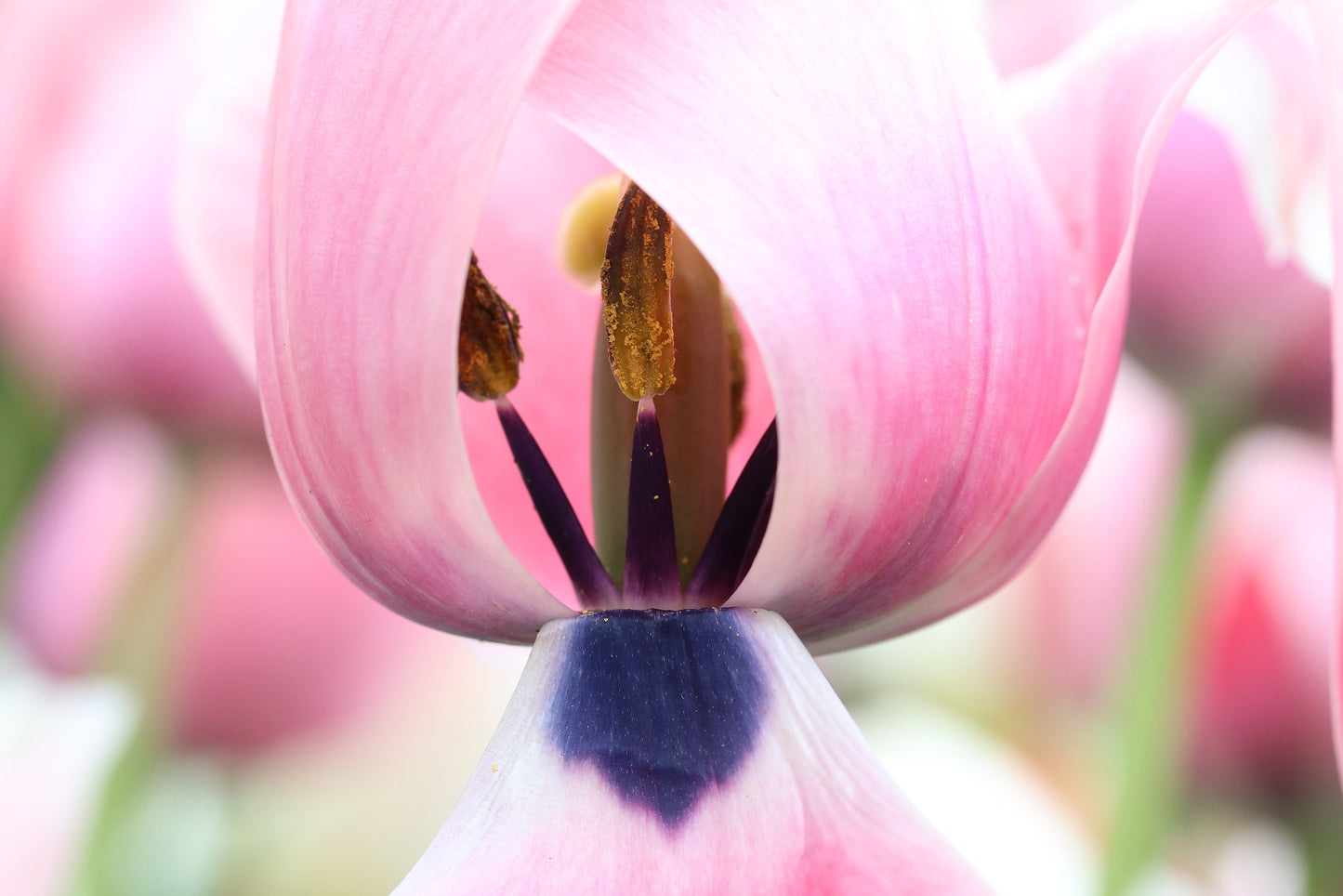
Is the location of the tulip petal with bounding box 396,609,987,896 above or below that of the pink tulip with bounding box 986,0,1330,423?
below

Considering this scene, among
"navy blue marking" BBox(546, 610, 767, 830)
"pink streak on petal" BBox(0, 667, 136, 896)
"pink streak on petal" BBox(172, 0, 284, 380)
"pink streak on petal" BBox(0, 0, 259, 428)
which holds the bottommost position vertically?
"pink streak on petal" BBox(0, 667, 136, 896)

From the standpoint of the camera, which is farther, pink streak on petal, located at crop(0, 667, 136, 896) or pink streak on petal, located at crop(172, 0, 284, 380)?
pink streak on petal, located at crop(0, 667, 136, 896)

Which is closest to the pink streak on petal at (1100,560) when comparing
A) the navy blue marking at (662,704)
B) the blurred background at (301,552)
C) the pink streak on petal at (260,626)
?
the blurred background at (301,552)

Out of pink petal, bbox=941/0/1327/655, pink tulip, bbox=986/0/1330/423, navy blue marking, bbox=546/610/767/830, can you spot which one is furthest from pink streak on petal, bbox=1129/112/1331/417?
navy blue marking, bbox=546/610/767/830

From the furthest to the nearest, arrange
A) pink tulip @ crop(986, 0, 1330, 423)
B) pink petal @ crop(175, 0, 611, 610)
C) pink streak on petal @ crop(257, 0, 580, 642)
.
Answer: pink tulip @ crop(986, 0, 1330, 423) < pink petal @ crop(175, 0, 611, 610) < pink streak on petal @ crop(257, 0, 580, 642)

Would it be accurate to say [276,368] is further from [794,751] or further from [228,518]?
[228,518]

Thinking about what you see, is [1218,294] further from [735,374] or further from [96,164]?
[96,164]

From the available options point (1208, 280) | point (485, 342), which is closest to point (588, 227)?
point (485, 342)

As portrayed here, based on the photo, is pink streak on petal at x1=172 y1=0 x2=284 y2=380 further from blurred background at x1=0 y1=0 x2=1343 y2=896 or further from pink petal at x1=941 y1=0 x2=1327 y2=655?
pink petal at x1=941 y1=0 x2=1327 y2=655
